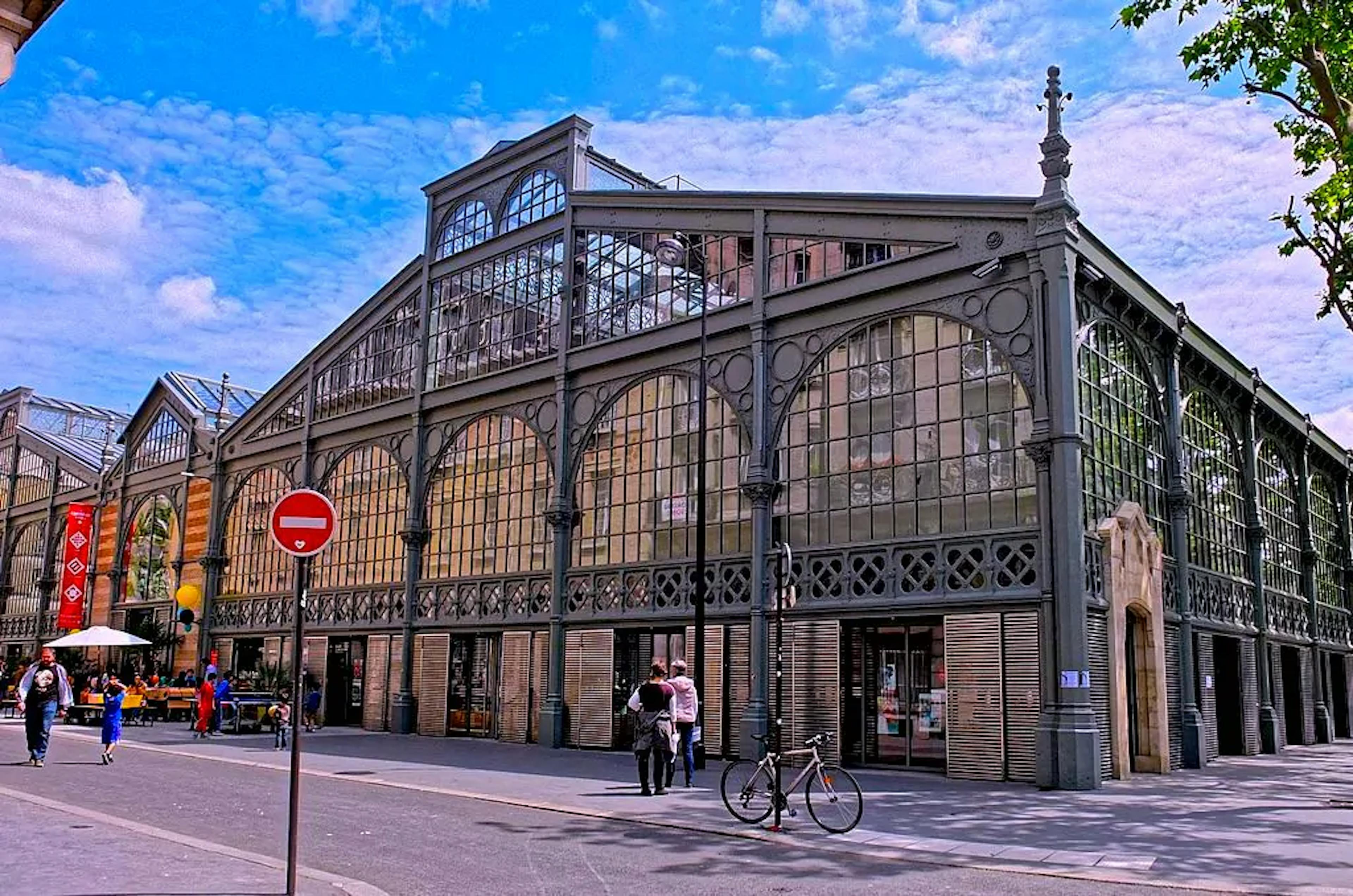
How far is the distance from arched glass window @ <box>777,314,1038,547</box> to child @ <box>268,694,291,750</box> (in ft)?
40.0

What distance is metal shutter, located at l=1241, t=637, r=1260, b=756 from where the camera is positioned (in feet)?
92.7

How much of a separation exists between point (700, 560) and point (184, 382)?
33.5 m

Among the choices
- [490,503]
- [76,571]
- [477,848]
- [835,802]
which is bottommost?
[477,848]

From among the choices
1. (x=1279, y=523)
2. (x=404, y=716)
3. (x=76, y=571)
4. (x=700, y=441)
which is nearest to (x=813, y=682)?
(x=700, y=441)

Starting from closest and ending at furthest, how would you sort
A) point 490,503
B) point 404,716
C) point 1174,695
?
point 1174,695 → point 490,503 → point 404,716

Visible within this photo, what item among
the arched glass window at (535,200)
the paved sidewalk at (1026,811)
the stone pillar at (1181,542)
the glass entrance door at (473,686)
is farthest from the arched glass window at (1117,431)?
the glass entrance door at (473,686)

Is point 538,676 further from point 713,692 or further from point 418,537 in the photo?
point 418,537

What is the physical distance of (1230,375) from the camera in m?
29.4

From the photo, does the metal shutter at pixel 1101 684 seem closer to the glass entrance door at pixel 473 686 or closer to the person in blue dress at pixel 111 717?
the glass entrance door at pixel 473 686

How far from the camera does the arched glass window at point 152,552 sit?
4497 cm

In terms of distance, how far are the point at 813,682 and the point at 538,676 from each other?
344 inches

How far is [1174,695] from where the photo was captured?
23.9 meters

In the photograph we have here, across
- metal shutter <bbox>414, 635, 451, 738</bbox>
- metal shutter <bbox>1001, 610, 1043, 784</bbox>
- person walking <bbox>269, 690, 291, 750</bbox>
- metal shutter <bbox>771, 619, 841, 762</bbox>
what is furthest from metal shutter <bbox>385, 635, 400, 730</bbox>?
metal shutter <bbox>1001, 610, 1043, 784</bbox>

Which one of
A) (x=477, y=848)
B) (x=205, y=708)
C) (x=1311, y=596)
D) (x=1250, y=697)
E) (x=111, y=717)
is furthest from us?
(x=1311, y=596)
